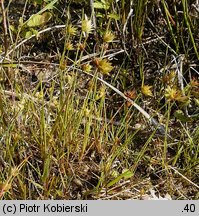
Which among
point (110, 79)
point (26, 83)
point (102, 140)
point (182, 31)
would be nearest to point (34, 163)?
point (102, 140)

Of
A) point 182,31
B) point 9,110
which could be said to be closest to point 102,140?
point 9,110

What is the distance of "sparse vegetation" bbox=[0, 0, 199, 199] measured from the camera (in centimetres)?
132

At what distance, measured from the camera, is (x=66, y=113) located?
131 centimetres

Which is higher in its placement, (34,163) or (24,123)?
(24,123)

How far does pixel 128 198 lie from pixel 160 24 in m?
0.74

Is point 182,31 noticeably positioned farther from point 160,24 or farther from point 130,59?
point 130,59

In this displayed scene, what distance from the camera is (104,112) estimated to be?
1.54 meters

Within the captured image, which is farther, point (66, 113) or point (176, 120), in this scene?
point (176, 120)

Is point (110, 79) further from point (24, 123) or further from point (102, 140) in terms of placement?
point (24, 123)

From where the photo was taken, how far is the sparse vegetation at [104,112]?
51.9 inches
